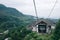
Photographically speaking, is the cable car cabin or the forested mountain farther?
the forested mountain

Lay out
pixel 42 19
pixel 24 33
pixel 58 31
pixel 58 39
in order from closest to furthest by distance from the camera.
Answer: pixel 58 39 < pixel 58 31 < pixel 24 33 < pixel 42 19

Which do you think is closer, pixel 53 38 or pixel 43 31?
pixel 53 38

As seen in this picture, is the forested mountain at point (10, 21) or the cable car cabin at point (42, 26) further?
the forested mountain at point (10, 21)

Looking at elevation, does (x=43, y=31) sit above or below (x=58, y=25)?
below

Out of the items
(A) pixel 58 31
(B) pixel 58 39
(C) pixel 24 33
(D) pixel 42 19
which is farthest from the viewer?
(D) pixel 42 19

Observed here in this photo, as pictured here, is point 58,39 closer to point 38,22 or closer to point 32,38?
point 32,38

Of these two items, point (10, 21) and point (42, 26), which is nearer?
point (42, 26)

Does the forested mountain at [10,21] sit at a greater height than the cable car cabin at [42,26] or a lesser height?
lesser

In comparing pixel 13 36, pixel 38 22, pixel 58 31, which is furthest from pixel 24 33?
pixel 58 31

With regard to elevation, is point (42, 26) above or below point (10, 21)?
above

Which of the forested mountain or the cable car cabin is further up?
the cable car cabin
